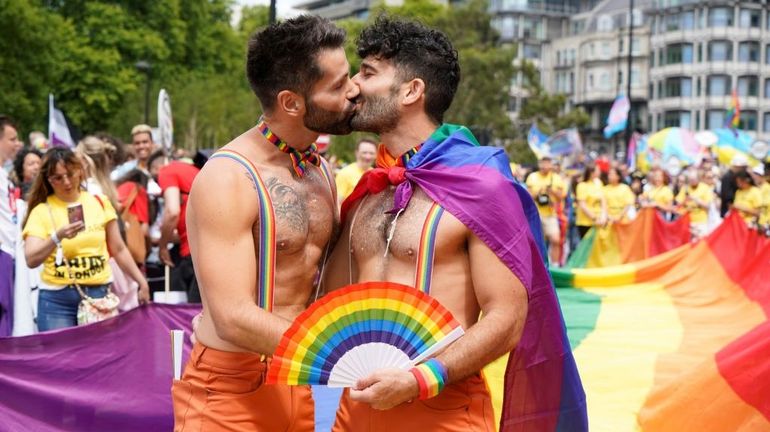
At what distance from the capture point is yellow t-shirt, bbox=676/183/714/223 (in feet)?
→ 63.0

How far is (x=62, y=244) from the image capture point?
7234 mm

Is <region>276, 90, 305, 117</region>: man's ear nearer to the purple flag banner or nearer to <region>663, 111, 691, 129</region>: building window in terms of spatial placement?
the purple flag banner

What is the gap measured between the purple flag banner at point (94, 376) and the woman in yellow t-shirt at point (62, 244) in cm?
111

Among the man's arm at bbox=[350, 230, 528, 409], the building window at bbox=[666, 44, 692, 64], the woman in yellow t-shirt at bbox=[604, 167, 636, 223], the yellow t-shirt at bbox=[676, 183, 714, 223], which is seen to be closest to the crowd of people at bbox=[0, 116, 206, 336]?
the man's arm at bbox=[350, 230, 528, 409]

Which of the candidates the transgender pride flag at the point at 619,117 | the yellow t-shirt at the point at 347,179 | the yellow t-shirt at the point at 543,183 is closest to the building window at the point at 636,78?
the transgender pride flag at the point at 619,117

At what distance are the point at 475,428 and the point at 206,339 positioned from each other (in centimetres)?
95

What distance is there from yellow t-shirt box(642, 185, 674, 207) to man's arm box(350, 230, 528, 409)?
18.5 m

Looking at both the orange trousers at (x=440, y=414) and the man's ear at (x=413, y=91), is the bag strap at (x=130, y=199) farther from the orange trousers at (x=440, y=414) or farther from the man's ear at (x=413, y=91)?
the orange trousers at (x=440, y=414)

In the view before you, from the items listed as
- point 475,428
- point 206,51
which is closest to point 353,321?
point 475,428

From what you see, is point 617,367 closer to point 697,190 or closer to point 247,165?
point 247,165

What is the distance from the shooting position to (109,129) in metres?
43.1

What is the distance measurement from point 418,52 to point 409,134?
0.28 meters

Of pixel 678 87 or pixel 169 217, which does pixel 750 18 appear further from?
pixel 169 217

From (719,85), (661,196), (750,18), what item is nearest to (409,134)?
(661,196)
